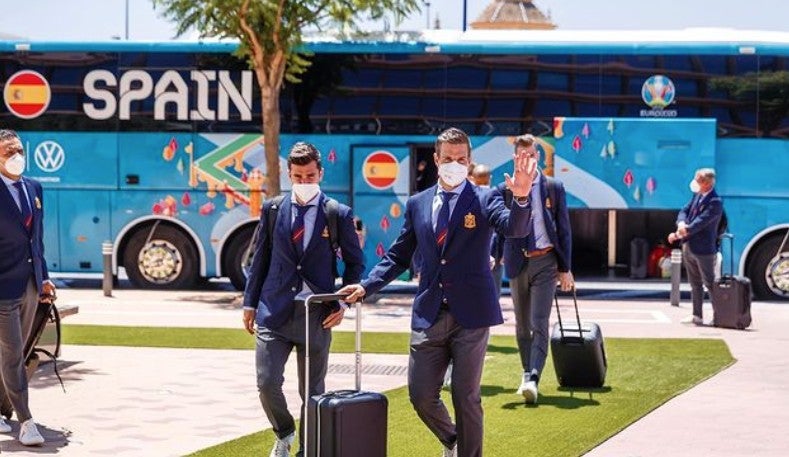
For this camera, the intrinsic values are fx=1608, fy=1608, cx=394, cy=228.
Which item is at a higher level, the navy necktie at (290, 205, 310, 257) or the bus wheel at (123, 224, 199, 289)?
the navy necktie at (290, 205, 310, 257)

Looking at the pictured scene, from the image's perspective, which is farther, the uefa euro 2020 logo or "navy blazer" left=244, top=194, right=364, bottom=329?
the uefa euro 2020 logo

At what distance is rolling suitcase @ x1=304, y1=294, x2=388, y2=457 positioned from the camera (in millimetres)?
7797

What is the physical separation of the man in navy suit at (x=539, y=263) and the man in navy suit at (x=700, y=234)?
689cm

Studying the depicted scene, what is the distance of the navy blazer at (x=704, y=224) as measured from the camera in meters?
18.7

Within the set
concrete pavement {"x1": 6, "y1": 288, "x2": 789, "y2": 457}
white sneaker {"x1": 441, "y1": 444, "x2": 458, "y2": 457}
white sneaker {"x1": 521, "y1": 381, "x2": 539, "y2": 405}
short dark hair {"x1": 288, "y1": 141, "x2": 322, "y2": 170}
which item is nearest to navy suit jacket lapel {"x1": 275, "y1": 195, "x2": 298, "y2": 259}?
A: short dark hair {"x1": 288, "y1": 141, "x2": 322, "y2": 170}

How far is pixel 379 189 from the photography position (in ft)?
76.7

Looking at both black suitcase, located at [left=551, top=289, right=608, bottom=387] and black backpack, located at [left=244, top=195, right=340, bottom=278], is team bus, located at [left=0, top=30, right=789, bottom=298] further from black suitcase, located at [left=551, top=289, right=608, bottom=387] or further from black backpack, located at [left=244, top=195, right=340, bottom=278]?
black backpack, located at [left=244, top=195, right=340, bottom=278]

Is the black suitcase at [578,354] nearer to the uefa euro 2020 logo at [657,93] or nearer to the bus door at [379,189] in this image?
the bus door at [379,189]

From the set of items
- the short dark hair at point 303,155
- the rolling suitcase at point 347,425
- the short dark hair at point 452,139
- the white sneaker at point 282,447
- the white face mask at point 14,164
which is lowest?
the white sneaker at point 282,447

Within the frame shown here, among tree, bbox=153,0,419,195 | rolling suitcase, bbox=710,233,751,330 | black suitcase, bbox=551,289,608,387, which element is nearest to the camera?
black suitcase, bbox=551,289,608,387

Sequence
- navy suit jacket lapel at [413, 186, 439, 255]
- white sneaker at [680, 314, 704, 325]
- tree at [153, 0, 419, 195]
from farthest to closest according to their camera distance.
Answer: tree at [153, 0, 419, 195] → white sneaker at [680, 314, 704, 325] → navy suit jacket lapel at [413, 186, 439, 255]

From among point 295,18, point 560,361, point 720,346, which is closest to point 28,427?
point 560,361

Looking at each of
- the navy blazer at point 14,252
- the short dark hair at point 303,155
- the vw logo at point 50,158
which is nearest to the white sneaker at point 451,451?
the short dark hair at point 303,155

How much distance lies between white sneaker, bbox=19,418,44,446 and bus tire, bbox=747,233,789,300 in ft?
47.4
